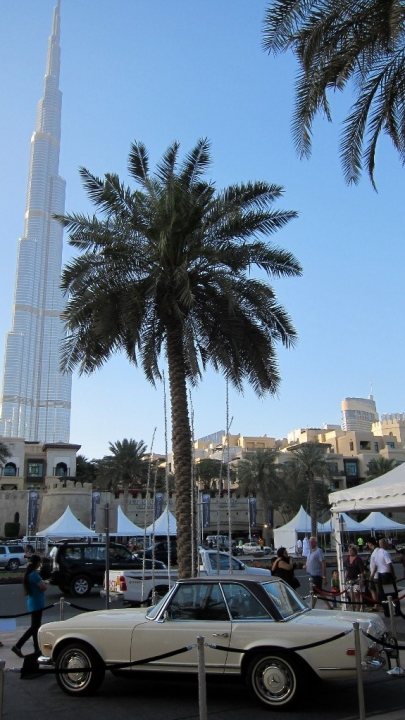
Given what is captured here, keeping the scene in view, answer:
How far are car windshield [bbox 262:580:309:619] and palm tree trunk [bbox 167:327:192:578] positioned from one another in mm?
7382

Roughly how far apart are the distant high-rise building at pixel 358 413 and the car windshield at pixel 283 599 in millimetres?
149006

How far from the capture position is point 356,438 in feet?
329

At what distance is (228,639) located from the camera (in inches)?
287

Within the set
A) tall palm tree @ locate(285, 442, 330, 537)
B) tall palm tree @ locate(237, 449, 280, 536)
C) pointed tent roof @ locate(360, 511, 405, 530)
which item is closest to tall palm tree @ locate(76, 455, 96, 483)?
tall palm tree @ locate(237, 449, 280, 536)

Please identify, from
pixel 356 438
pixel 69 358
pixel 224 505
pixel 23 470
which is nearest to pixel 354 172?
pixel 69 358

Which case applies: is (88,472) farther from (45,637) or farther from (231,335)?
(45,637)

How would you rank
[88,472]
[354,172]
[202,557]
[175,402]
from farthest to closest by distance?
[88,472] → [202,557] → [175,402] → [354,172]

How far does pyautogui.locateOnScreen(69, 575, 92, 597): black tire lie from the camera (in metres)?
22.4

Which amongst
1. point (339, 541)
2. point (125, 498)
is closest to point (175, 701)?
point (339, 541)

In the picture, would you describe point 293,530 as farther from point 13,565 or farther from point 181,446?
point 181,446

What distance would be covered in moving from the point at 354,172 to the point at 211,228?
17.3 ft

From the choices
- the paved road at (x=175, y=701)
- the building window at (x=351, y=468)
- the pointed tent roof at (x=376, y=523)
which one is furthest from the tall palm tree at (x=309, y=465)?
the paved road at (x=175, y=701)

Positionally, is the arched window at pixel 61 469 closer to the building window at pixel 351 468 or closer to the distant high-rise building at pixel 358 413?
the building window at pixel 351 468

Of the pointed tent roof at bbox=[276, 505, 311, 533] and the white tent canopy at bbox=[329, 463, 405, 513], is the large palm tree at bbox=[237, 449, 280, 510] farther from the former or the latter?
the white tent canopy at bbox=[329, 463, 405, 513]
